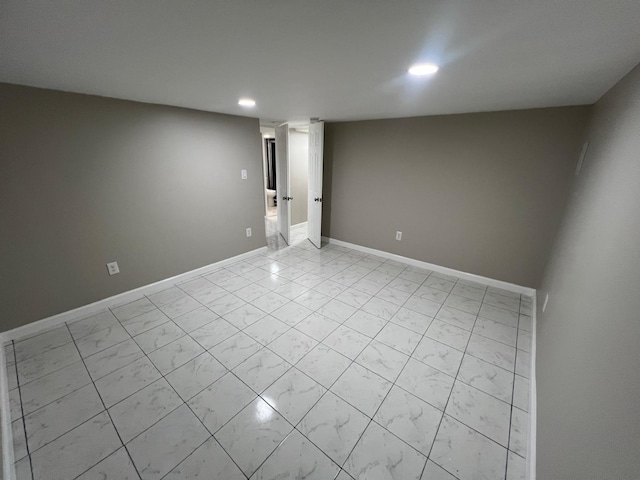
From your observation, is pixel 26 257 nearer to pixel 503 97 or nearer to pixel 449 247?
pixel 503 97

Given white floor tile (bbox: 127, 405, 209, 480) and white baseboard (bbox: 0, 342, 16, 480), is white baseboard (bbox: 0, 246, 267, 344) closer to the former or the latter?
white baseboard (bbox: 0, 342, 16, 480)

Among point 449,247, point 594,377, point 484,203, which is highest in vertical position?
point 484,203

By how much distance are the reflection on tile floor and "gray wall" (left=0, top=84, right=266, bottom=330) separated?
43 centimetres

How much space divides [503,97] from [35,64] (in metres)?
3.36

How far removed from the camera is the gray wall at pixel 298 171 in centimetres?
A: 513

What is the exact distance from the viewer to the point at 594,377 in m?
0.89

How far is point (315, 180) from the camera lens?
4316 mm

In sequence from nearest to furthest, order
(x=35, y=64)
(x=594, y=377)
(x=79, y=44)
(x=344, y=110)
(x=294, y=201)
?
(x=594, y=377), (x=79, y=44), (x=35, y=64), (x=344, y=110), (x=294, y=201)

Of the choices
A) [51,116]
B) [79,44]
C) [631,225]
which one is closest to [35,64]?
[79,44]

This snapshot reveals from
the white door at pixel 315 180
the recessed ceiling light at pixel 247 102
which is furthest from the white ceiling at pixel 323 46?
the white door at pixel 315 180

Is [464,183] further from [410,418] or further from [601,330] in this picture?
[410,418]

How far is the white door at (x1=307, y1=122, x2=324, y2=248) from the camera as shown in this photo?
13.1 ft

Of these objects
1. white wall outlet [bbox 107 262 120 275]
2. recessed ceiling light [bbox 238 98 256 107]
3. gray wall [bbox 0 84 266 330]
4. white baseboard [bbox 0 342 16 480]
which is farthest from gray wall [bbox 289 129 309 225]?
white baseboard [bbox 0 342 16 480]

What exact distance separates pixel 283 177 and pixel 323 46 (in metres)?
3.51
